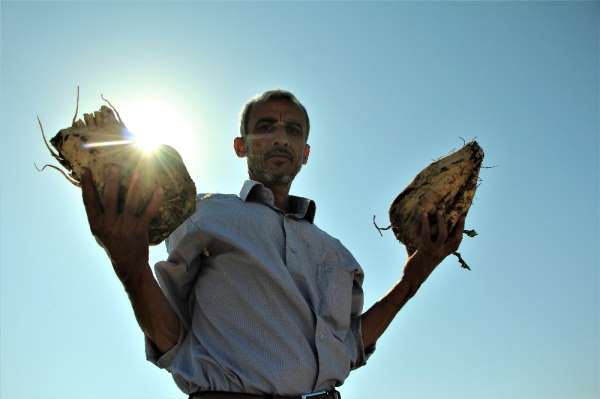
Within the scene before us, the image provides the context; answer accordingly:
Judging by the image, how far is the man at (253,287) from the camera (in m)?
2.55

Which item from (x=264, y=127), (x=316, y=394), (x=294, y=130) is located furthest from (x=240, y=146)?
(x=316, y=394)

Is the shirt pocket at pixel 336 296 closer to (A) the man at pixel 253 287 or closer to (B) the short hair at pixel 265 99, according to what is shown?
(A) the man at pixel 253 287

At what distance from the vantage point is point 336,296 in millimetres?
3033

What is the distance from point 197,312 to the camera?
2.87m

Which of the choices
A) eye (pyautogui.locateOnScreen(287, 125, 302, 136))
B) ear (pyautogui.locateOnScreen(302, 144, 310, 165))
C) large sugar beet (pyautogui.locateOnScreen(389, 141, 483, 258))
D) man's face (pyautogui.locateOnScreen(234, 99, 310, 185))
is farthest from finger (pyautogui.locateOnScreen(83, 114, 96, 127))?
large sugar beet (pyautogui.locateOnScreen(389, 141, 483, 258))

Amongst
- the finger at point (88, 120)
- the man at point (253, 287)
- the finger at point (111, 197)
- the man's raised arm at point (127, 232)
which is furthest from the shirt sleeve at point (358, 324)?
the finger at point (88, 120)

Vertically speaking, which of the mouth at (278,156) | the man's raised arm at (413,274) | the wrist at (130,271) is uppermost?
the mouth at (278,156)

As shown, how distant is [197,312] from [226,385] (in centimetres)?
41

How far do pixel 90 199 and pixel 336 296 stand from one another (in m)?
1.23

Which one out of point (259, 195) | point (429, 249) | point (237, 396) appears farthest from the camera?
point (429, 249)

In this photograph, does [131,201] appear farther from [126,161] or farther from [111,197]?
[126,161]

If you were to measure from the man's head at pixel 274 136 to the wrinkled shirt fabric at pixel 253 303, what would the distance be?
26 centimetres

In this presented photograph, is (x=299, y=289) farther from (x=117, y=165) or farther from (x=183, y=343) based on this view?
(x=117, y=165)

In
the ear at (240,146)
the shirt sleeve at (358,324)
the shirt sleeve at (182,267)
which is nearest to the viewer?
the shirt sleeve at (182,267)
